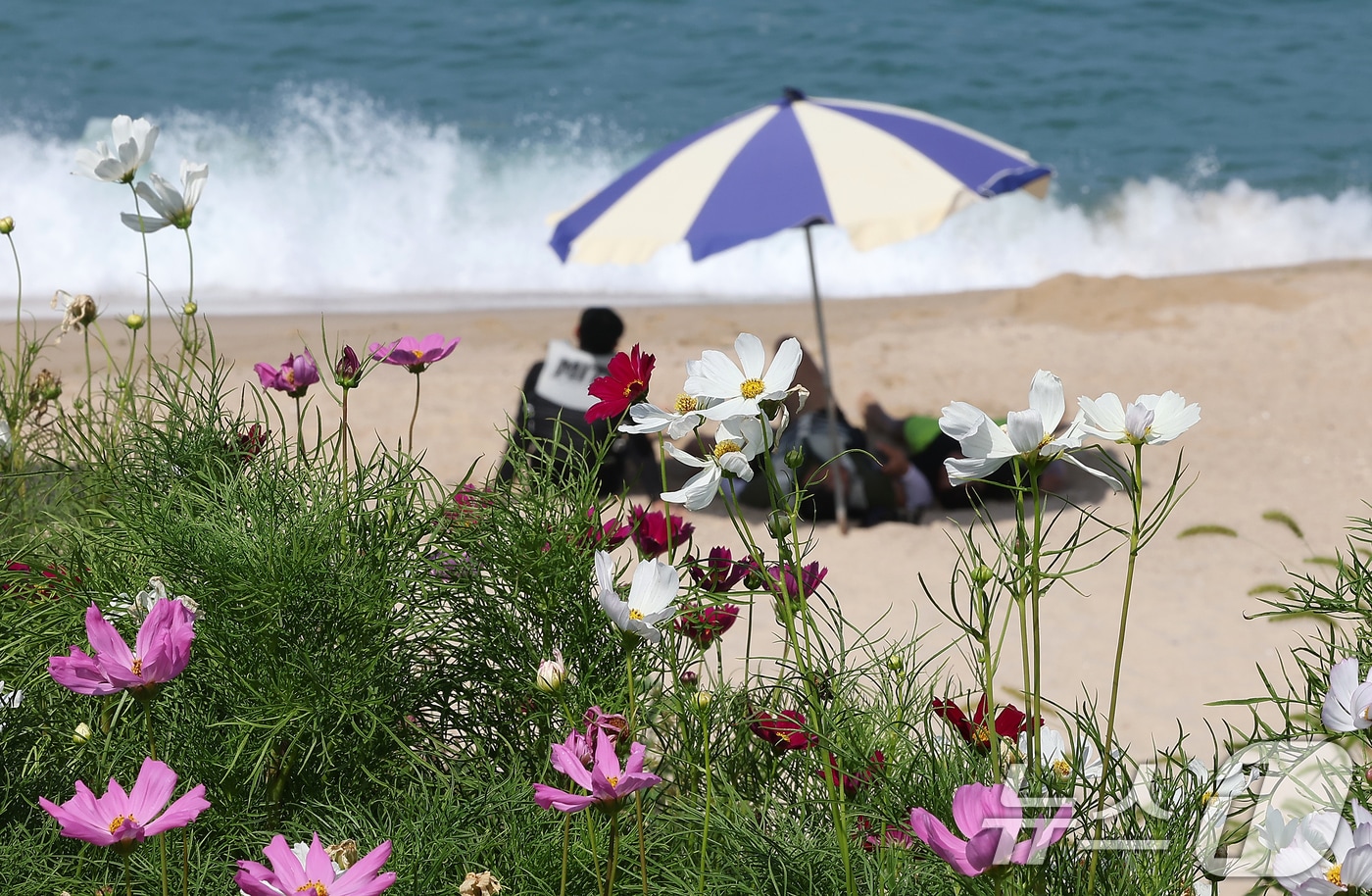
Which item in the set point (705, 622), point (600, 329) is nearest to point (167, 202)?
point (705, 622)

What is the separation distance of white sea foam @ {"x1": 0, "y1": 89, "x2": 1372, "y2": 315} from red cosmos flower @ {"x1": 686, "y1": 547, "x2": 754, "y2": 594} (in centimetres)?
1115

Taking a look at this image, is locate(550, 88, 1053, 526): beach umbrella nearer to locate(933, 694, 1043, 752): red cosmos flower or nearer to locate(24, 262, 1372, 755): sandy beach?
locate(24, 262, 1372, 755): sandy beach

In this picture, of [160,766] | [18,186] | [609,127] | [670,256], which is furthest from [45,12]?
[160,766]

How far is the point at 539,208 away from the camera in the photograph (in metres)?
15.3

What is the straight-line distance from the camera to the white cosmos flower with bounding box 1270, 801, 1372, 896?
89 cm

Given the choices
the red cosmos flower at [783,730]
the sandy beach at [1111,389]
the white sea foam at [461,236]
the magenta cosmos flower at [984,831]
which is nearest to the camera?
the magenta cosmos flower at [984,831]

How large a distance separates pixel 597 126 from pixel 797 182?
41.3 feet

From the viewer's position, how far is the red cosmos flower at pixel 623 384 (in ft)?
4.15

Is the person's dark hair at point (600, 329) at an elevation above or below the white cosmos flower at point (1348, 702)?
below

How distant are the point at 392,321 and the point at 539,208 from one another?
4.83 metres

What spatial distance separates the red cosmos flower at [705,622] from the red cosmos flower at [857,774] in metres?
0.20

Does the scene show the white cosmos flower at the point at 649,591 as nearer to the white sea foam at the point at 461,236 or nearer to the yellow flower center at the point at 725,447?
the yellow flower center at the point at 725,447

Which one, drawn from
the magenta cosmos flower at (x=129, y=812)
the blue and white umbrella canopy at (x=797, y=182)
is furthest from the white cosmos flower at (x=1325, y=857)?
the blue and white umbrella canopy at (x=797, y=182)

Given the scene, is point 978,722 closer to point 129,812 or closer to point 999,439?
point 999,439
